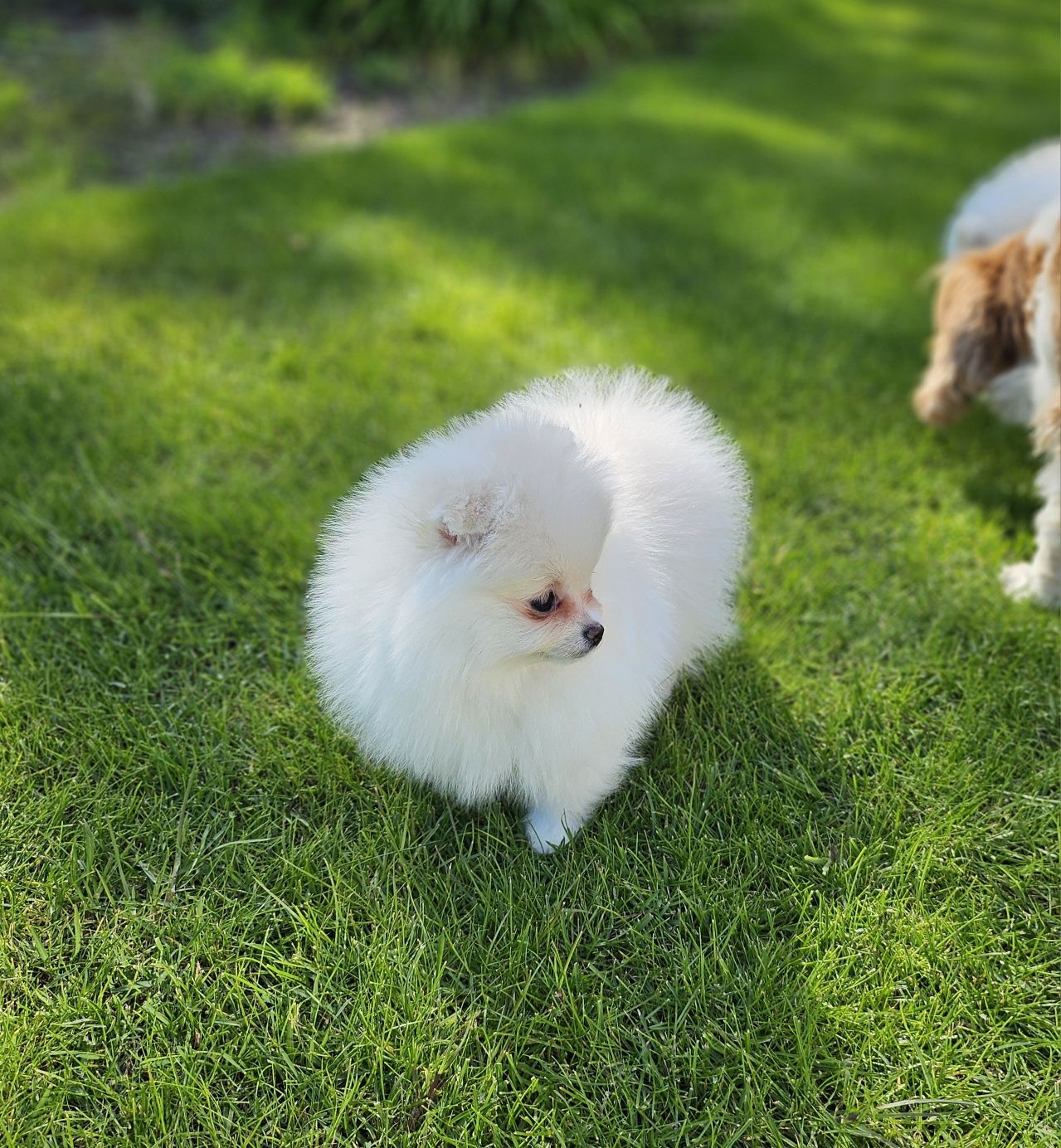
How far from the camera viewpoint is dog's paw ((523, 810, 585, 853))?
1.68 meters

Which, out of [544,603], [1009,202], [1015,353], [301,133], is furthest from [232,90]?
[544,603]

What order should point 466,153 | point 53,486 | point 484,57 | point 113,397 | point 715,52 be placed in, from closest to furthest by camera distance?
point 53,486 → point 113,397 → point 466,153 → point 484,57 → point 715,52

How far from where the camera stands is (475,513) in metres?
1.27

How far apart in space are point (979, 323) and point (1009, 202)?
1.74ft

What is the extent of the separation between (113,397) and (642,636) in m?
2.17

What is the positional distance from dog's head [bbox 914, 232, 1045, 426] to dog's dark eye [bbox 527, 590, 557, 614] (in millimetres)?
1655

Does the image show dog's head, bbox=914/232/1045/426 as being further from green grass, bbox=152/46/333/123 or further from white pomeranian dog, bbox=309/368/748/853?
green grass, bbox=152/46/333/123

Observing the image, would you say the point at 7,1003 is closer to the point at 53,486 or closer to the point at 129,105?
the point at 53,486

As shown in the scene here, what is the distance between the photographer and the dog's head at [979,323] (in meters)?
2.23

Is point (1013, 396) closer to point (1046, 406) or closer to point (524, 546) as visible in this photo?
point (1046, 406)

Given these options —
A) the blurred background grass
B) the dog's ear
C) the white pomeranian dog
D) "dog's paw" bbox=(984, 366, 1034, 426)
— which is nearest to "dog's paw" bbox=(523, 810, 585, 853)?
the white pomeranian dog

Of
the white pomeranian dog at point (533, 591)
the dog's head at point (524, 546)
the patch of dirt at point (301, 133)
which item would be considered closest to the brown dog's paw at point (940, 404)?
the white pomeranian dog at point (533, 591)

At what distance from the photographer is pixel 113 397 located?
9.23 ft

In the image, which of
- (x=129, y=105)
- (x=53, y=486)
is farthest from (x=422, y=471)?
(x=129, y=105)
